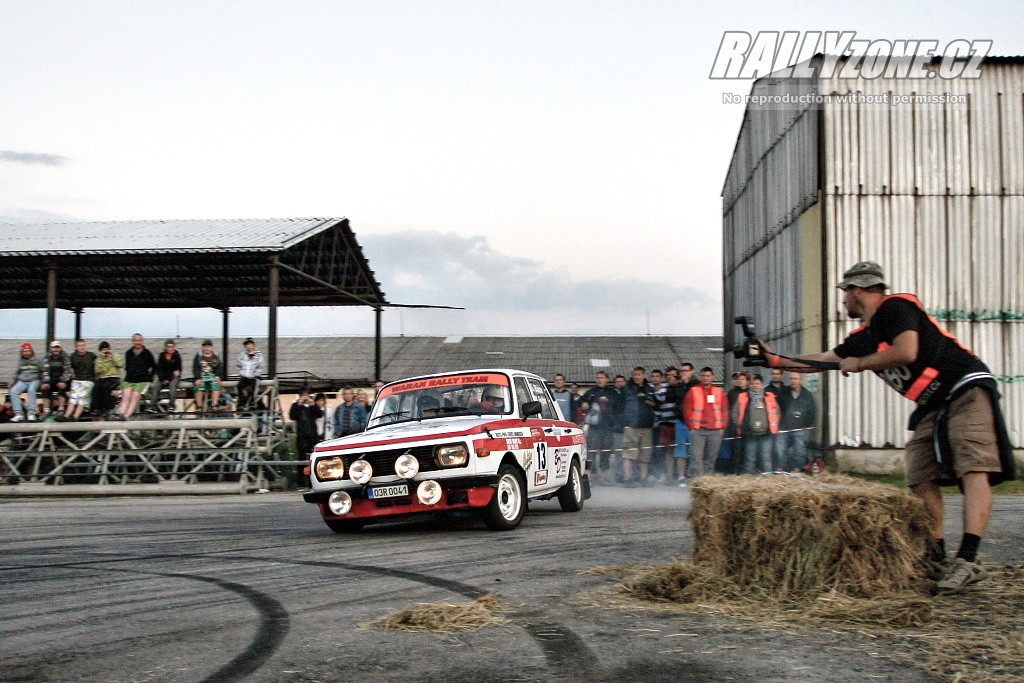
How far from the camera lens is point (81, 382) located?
19953mm

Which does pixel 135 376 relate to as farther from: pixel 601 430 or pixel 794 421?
pixel 794 421

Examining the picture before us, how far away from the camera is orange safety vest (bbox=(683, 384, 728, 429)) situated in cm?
1518

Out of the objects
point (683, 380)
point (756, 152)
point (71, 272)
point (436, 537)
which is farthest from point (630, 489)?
point (71, 272)

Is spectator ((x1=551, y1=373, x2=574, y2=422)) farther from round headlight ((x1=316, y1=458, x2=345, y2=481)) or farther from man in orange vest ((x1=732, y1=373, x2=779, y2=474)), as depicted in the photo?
round headlight ((x1=316, y1=458, x2=345, y2=481))

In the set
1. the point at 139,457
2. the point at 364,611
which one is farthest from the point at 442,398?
the point at 139,457

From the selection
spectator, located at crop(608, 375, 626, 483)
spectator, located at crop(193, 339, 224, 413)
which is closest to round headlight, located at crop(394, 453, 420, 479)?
spectator, located at crop(608, 375, 626, 483)

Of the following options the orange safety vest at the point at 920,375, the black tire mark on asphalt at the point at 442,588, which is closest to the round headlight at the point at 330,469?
the black tire mark on asphalt at the point at 442,588

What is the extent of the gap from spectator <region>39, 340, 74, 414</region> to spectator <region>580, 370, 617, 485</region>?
404 inches

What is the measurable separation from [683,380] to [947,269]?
556 centimetres

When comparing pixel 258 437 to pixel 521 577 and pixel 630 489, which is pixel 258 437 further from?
pixel 521 577

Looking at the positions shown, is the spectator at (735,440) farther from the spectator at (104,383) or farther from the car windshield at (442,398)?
the spectator at (104,383)

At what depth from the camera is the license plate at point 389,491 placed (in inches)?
367

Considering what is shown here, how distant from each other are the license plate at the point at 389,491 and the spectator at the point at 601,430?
26.7 ft

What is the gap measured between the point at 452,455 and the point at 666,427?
774cm
